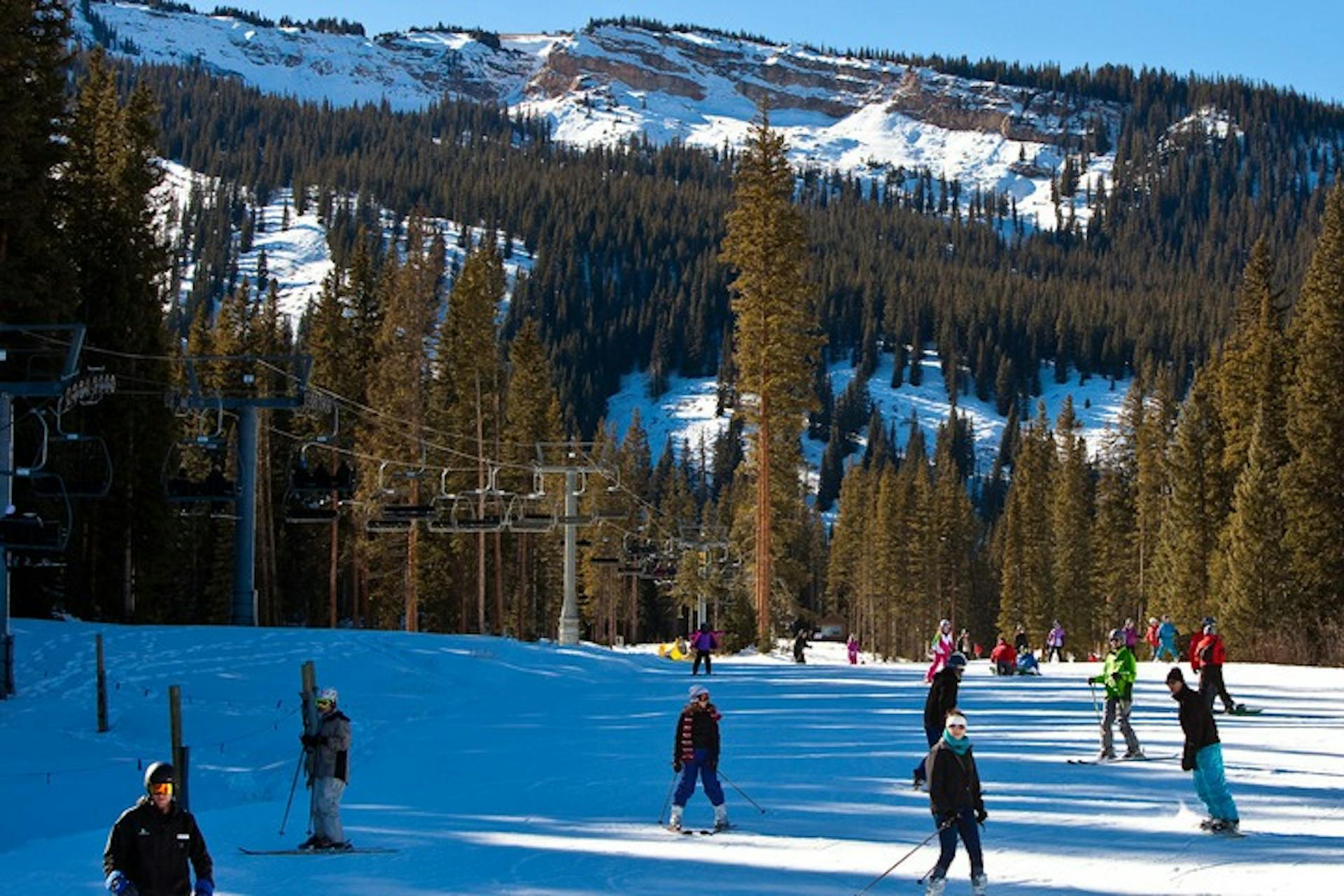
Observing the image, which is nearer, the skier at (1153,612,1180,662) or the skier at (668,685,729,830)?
the skier at (668,685,729,830)

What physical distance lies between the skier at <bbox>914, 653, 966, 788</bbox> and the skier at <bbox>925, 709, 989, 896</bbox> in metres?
4.82

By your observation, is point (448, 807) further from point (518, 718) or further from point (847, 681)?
point (847, 681)

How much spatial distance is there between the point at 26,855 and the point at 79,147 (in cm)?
3210

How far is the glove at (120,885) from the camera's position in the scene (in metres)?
9.45

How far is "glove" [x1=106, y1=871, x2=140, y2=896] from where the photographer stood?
31.0 ft

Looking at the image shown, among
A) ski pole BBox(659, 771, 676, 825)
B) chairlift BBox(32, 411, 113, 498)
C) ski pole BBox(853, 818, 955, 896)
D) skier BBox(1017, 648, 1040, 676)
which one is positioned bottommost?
skier BBox(1017, 648, 1040, 676)

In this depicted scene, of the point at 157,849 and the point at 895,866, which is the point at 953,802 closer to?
the point at 895,866

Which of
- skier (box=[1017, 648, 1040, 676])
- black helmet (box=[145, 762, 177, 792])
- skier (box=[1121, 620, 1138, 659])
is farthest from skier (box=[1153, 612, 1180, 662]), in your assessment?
black helmet (box=[145, 762, 177, 792])

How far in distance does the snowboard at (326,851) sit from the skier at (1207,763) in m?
7.95

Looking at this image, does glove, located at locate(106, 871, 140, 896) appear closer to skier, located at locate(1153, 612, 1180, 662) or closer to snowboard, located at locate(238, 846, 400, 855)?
snowboard, located at locate(238, 846, 400, 855)

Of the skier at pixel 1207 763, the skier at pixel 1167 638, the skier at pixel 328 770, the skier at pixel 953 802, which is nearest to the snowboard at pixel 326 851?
the skier at pixel 328 770

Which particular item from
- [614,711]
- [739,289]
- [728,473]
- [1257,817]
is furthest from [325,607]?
[728,473]

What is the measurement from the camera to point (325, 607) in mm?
68500

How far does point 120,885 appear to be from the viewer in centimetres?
945
